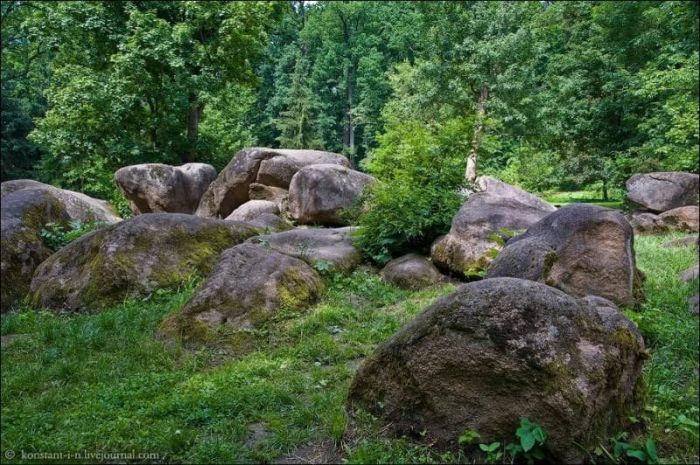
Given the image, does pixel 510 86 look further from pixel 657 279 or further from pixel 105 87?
pixel 657 279

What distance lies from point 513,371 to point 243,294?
12.4ft

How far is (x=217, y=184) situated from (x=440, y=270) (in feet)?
34.8

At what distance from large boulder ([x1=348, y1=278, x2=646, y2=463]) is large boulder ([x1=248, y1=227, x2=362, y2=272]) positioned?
184 inches

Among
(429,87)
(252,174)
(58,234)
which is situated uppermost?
(429,87)

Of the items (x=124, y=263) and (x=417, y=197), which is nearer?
(x=124, y=263)

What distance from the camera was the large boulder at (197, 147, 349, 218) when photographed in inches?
638

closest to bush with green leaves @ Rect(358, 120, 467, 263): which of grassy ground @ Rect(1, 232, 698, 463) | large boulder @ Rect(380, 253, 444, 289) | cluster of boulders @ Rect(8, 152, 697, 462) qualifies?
cluster of boulders @ Rect(8, 152, 697, 462)

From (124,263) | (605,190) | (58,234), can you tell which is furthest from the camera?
(605,190)

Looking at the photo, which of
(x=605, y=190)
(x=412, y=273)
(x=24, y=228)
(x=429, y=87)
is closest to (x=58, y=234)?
(x=24, y=228)

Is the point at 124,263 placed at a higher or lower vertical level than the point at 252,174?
higher

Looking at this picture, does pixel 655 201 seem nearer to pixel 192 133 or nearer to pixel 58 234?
pixel 58 234

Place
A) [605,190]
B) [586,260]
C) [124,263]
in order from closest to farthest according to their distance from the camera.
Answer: [586,260], [124,263], [605,190]

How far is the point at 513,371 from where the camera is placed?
3.27m

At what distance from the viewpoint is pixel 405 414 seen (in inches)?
140
